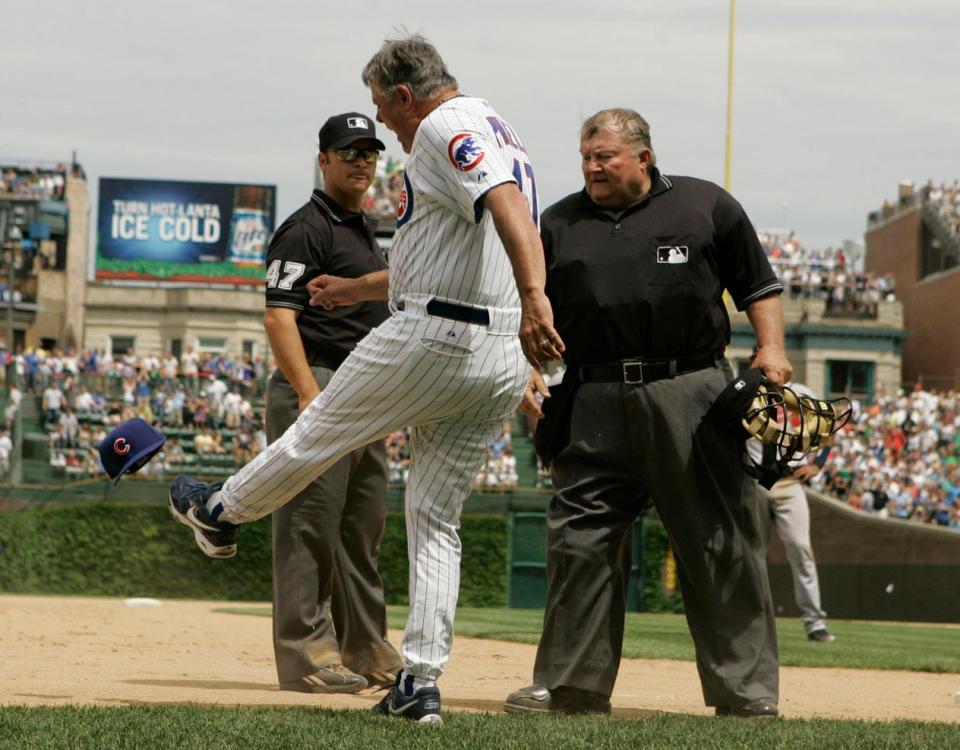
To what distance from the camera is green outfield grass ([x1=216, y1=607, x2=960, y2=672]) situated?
9.91 m

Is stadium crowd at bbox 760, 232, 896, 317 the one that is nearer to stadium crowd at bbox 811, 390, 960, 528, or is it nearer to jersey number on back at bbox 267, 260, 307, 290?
stadium crowd at bbox 811, 390, 960, 528

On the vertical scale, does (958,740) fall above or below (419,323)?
below

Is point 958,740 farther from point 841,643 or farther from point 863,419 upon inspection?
point 863,419

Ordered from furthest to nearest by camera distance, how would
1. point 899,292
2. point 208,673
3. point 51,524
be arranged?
point 899,292 < point 51,524 < point 208,673

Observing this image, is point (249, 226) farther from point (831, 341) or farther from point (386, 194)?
point (831, 341)

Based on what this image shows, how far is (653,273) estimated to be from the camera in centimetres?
548

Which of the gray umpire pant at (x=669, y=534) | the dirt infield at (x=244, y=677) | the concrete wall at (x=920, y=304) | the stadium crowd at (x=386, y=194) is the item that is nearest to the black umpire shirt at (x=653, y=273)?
the gray umpire pant at (x=669, y=534)

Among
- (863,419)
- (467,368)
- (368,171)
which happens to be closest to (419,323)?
(467,368)

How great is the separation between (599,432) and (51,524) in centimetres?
1778

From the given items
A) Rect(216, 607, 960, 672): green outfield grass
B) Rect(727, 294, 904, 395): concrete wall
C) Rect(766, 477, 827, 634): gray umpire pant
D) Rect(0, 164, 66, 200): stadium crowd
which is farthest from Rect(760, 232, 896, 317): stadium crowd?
Rect(766, 477, 827, 634): gray umpire pant

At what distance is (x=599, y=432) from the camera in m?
5.56

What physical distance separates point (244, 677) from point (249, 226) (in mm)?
51245

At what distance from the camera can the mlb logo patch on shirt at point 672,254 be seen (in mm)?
5496

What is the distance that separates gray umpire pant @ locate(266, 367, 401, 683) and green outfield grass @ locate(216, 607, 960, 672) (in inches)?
141
